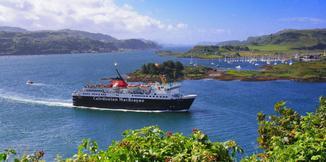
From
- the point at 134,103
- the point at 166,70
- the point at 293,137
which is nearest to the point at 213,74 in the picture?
the point at 166,70

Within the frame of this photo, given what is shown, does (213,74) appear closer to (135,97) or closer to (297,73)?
(297,73)

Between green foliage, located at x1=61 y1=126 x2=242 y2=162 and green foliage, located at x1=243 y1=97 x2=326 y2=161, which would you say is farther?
green foliage, located at x1=243 y1=97 x2=326 y2=161

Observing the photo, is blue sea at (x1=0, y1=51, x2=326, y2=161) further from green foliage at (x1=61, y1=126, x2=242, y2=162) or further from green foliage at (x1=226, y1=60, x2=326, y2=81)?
green foliage at (x1=61, y1=126, x2=242, y2=162)

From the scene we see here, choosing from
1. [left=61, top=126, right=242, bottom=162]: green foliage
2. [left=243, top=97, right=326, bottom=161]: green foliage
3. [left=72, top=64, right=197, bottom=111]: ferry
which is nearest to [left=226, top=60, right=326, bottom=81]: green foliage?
[left=72, top=64, right=197, bottom=111]: ferry

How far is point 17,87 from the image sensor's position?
10000 centimetres

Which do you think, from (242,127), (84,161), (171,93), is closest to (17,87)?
(171,93)

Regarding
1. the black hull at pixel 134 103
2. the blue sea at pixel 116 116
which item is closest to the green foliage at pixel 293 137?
the blue sea at pixel 116 116

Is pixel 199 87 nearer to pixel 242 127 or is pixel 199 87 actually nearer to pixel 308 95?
pixel 308 95

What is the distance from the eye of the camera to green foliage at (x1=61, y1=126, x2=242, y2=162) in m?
8.43

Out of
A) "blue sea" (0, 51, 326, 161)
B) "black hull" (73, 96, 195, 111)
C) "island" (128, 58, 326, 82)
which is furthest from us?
"island" (128, 58, 326, 82)

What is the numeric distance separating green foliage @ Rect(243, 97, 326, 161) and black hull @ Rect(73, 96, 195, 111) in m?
50.4

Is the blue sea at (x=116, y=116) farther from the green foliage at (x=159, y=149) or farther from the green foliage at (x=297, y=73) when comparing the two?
the green foliage at (x=159, y=149)

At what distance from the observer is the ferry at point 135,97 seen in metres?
67.2

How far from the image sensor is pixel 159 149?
359 inches
